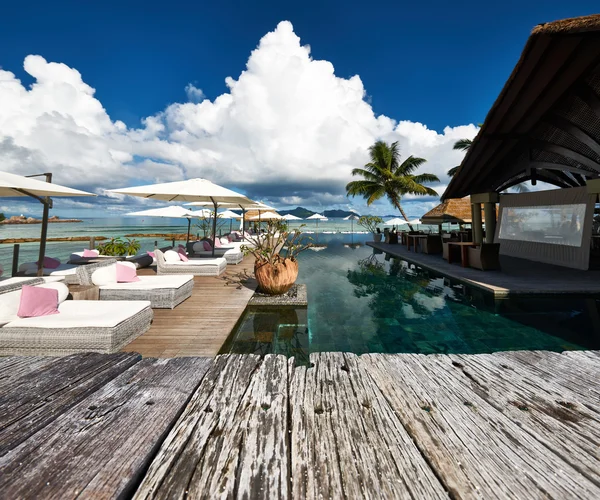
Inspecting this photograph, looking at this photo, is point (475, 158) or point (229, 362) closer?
point (229, 362)

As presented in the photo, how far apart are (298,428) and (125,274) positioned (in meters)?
5.62

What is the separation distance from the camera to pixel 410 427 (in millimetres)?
1055

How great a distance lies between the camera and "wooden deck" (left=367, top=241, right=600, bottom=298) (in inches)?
261

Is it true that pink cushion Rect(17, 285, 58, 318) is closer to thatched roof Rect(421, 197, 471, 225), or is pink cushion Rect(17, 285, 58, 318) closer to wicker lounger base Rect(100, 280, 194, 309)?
wicker lounger base Rect(100, 280, 194, 309)

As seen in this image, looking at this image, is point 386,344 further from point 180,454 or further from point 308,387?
point 180,454

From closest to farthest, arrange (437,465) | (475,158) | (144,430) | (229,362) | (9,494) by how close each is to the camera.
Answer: (9,494) → (437,465) → (144,430) → (229,362) → (475,158)

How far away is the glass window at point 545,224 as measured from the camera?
9.84 m

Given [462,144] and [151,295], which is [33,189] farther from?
[462,144]

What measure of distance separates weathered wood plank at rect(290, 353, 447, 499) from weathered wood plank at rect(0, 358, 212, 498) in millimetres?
483

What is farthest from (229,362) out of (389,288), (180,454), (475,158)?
(475,158)

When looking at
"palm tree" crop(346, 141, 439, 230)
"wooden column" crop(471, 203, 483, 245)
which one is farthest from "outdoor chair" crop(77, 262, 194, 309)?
"palm tree" crop(346, 141, 439, 230)

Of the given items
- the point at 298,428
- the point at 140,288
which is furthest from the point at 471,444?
the point at 140,288

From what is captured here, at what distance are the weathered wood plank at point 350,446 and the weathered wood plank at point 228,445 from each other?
66 mm

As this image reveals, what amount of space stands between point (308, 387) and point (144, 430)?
68 cm
